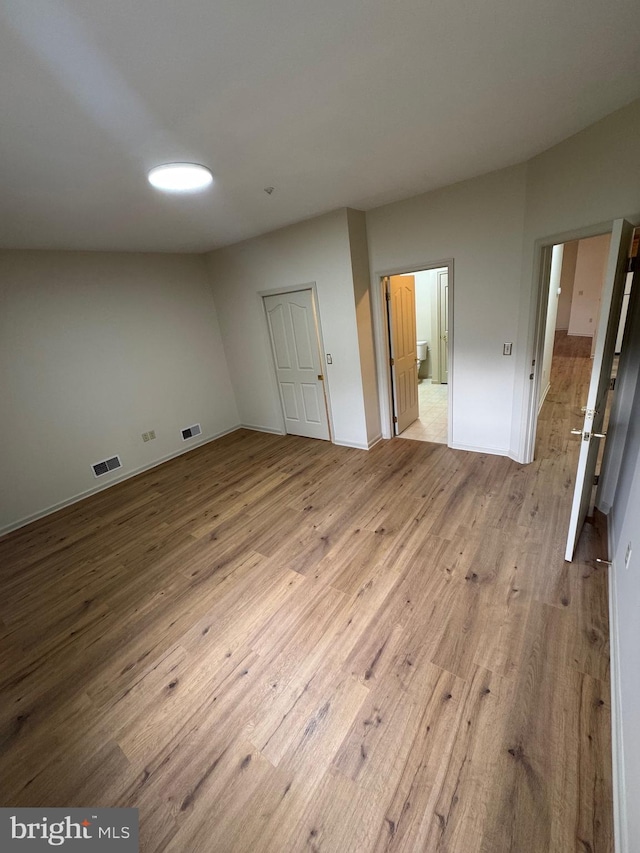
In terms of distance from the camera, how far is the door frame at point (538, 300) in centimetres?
228

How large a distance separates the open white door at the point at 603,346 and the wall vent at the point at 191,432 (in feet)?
14.4

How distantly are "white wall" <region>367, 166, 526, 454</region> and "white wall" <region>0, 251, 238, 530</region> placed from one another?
2662 millimetres

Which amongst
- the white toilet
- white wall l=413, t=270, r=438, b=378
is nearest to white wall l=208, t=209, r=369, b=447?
white wall l=413, t=270, r=438, b=378

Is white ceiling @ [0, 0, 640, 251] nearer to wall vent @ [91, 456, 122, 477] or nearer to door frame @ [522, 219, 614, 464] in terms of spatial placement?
door frame @ [522, 219, 614, 464]

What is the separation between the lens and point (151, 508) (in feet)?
10.8

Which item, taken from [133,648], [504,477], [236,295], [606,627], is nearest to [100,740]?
[133,648]

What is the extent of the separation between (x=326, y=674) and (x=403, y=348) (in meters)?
3.57

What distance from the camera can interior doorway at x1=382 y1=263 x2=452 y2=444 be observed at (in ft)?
12.4

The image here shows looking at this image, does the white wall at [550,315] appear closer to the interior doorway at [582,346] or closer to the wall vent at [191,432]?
the interior doorway at [582,346]

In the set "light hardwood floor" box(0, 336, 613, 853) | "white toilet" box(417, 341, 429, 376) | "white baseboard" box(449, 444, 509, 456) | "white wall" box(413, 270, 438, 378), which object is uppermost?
"white wall" box(413, 270, 438, 378)

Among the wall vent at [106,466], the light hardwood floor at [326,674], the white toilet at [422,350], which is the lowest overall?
the light hardwood floor at [326,674]

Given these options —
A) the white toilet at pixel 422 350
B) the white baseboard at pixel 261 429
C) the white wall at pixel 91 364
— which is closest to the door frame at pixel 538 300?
the white baseboard at pixel 261 429

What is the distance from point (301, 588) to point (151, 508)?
2.01 meters

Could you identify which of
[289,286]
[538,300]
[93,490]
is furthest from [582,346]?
[93,490]
